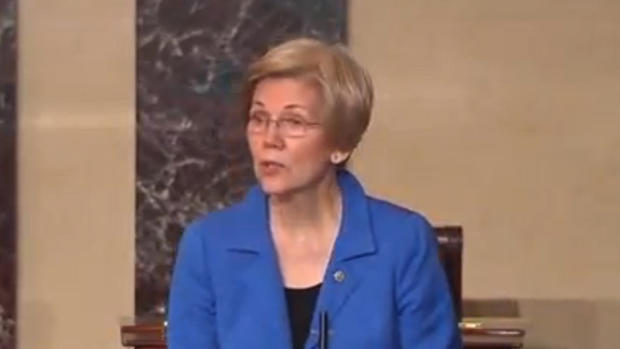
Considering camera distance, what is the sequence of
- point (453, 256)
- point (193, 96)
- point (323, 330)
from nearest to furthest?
point (323, 330), point (453, 256), point (193, 96)

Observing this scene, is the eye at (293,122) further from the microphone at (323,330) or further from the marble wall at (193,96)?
the marble wall at (193,96)

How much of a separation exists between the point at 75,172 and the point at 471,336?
4.41 feet

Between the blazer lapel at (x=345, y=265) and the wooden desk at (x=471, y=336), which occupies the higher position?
the blazer lapel at (x=345, y=265)

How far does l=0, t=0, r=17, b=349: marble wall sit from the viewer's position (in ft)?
12.1

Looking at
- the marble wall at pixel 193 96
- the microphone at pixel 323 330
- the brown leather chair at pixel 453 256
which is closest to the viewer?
the microphone at pixel 323 330

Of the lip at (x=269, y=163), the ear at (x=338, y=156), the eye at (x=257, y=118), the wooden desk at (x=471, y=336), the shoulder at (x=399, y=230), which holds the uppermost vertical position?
the eye at (x=257, y=118)

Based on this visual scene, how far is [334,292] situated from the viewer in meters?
2.12

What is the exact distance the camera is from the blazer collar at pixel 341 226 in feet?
7.06

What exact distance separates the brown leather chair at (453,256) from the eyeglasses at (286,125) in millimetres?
540

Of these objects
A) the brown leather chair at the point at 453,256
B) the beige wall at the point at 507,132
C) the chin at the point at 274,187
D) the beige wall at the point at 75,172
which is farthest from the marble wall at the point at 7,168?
the chin at the point at 274,187

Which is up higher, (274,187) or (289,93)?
(289,93)

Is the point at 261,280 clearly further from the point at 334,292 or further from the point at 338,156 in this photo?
the point at 338,156

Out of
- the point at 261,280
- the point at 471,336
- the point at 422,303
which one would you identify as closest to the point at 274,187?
the point at 261,280

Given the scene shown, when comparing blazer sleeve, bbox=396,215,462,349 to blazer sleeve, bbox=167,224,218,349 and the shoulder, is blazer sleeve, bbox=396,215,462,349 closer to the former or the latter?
the shoulder
